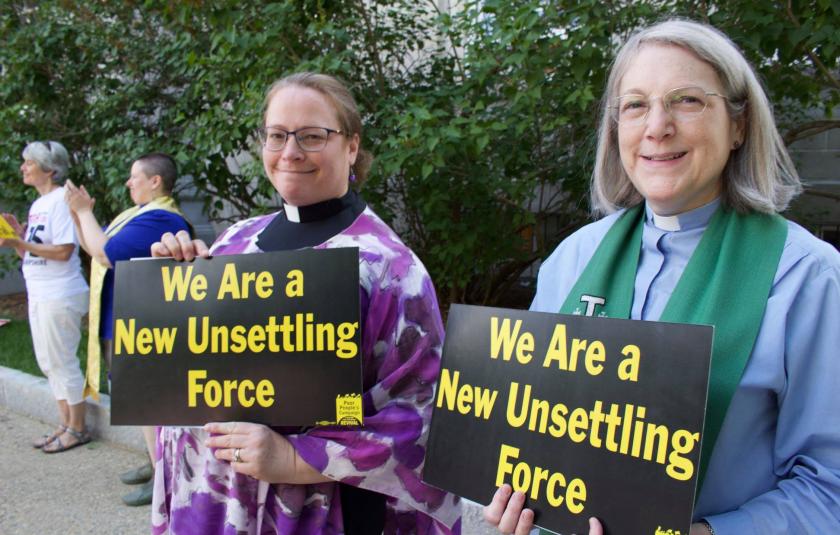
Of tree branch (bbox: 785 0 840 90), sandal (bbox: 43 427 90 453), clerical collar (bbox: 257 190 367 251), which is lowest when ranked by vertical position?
sandal (bbox: 43 427 90 453)

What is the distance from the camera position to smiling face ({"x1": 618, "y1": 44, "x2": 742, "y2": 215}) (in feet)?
5.04

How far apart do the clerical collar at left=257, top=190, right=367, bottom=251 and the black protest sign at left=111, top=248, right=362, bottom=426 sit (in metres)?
0.22

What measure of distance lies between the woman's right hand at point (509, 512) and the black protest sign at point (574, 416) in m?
0.02

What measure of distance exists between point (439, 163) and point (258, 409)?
2479 millimetres

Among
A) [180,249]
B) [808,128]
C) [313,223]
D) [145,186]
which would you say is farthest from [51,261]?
[808,128]

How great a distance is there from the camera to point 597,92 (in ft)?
13.6

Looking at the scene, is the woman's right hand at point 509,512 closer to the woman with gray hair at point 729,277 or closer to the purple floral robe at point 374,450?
the woman with gray hair at point 729,277

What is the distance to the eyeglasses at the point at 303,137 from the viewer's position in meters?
2.14

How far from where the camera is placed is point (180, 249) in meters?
2.12

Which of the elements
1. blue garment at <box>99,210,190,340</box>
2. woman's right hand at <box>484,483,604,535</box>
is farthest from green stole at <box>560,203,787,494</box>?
blue garment at <box>99,210,190,340</box>

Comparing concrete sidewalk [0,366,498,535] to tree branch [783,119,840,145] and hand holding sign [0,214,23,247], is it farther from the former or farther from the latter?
tree branch [783,119,840,145]

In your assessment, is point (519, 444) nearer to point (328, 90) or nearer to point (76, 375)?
point (328, 90)

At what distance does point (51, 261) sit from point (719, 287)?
4869mm

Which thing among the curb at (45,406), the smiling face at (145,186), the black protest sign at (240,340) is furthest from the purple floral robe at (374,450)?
the curb at (45,406)
